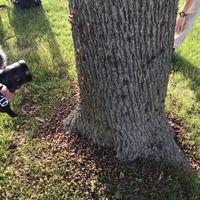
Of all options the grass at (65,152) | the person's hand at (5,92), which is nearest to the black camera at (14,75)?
the person's hand at (5,92)

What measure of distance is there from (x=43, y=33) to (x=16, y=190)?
295 centimetres

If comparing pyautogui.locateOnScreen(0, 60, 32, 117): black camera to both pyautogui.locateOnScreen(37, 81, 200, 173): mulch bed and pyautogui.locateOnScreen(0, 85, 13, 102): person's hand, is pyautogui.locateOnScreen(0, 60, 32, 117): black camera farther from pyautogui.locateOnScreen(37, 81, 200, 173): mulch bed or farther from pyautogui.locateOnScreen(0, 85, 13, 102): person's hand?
pyautogui.locateOnScreen(37, 81, 200, 173): mulch bed

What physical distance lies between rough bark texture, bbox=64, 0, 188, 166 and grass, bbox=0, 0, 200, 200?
0.57 ft

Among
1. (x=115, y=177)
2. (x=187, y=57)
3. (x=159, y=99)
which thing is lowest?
(x=187, y=57)

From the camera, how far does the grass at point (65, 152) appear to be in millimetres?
2590

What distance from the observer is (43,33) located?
4934mm

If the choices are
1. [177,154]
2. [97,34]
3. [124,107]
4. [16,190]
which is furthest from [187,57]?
[16,190]

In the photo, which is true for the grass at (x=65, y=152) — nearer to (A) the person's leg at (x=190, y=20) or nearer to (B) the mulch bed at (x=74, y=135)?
(B) the mulch bed at (x=74, y=135)

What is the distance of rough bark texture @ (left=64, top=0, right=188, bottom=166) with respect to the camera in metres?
2.03

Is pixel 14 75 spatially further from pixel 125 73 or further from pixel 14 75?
pixel 125 73

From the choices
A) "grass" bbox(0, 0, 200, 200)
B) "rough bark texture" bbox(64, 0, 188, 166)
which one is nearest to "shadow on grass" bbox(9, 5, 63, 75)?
"grass" bbox(0, 0, 200, 200)

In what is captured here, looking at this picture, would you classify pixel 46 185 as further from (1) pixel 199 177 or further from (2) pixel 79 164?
(1) pixel 199 177

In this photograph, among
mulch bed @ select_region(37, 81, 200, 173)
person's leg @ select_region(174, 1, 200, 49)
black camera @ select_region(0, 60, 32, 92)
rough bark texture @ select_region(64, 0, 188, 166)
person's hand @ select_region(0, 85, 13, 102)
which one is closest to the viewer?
rough bark texture @ select_region(64, 0, 188, 166)

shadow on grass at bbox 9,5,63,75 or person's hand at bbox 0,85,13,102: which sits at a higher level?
person's hand at bbox 0,85,13,102
